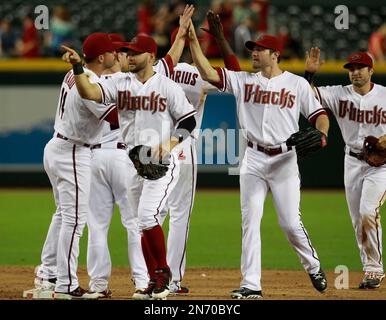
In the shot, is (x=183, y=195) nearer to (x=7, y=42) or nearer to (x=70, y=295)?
(x=70, y=295)

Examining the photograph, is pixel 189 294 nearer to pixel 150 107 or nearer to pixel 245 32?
pixel 150 107

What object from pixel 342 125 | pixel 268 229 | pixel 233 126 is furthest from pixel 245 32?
pixel 342 125

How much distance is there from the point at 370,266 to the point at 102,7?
1306cm

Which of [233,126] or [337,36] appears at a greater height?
[337,36]

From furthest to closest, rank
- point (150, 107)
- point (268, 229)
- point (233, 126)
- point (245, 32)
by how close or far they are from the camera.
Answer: point (245, 32) → point (233, 126) → point (268, 229) → point (150, 107)

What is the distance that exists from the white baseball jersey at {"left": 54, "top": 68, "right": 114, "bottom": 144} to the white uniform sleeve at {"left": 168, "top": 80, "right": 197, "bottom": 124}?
1.76 feet

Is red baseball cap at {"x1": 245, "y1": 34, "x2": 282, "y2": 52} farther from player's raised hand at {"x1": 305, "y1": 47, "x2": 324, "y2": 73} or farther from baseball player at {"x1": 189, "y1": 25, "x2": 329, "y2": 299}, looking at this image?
player's raised hand at {"x1": 305, "y1": 47, "x2": 324, "y2": 73}

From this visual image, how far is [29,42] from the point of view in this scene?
17.5 m

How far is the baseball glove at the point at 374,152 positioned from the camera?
8.43 m

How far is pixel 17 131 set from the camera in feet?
55.5

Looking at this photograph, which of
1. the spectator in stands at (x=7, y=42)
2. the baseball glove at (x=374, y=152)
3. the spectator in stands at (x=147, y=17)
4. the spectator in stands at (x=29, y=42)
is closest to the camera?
the baseball glove at (x=374, y=152)

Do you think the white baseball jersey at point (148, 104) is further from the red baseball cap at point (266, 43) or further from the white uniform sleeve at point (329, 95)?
the white uniform sleeve at point (329, 95)

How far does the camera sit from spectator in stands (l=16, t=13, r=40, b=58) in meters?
17.5

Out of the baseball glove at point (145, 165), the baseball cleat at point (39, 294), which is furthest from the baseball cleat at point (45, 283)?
the baseball glove at point (145, 165)
